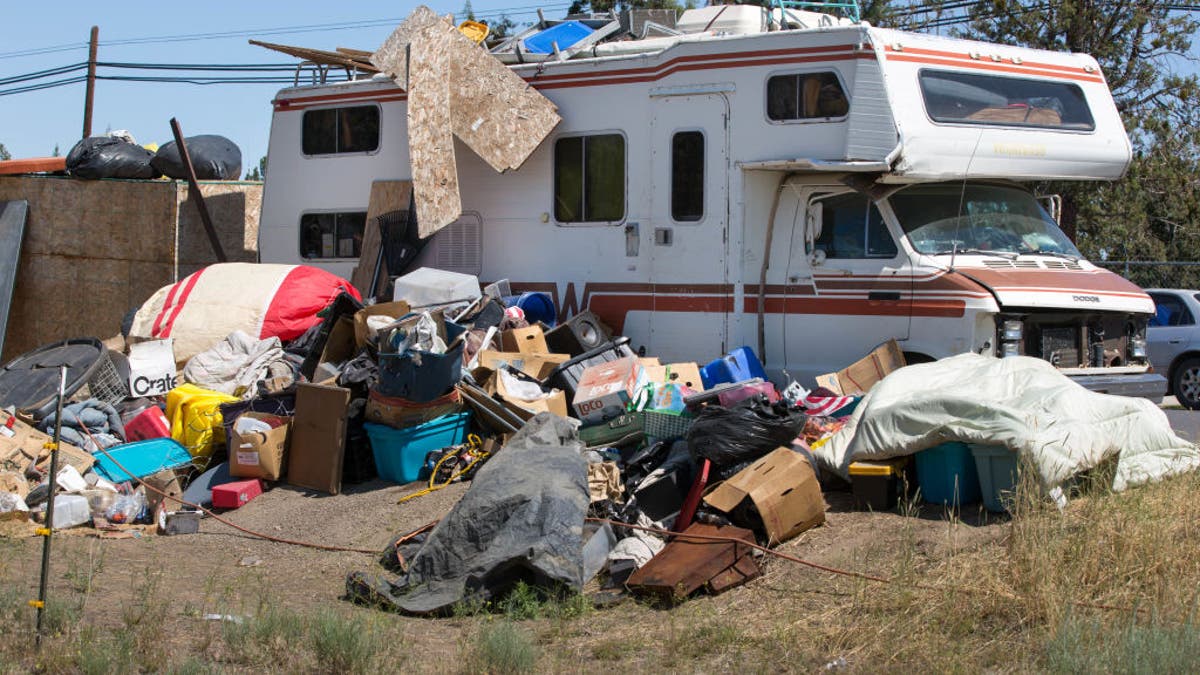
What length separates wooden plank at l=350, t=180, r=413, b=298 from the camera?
12508 millimetres

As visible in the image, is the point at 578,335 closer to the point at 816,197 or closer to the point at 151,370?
the point at 816,197

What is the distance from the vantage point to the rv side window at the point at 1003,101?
9.90 metres

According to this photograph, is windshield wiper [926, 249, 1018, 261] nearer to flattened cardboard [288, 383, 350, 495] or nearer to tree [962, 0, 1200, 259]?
A: flattened cardboard [288, 383, 350, 495]

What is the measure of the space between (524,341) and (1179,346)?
29.0 ft

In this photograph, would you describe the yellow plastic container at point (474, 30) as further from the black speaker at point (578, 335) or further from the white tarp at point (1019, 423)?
the white tarp at point (1019, 423)

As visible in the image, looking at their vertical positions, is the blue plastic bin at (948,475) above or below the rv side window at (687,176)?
below

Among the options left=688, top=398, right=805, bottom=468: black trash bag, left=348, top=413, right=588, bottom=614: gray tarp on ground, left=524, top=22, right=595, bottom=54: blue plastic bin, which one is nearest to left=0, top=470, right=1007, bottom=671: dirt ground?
left=348, top=413, right=588, bottom=614: gray tarp on ground

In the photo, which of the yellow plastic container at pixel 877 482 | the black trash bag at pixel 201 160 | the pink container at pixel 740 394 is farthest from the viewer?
the black trash bag at pixel 201 160

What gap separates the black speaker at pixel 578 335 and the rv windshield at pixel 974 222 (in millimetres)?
2806

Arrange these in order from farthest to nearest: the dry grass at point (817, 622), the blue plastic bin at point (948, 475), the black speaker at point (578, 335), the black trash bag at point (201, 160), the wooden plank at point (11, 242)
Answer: the wooden plank at point (11, 242) → the black trash bag at point (201, 160) → the black speaker at point (578, 335) → the blue plastic bin at point (948, 475) → the dry grass at point (817, 622)

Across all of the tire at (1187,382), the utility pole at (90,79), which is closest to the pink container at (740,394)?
the tire at (1187,382)

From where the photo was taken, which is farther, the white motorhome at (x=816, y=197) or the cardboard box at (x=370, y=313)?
the cardboard box at (x=370, y=313)

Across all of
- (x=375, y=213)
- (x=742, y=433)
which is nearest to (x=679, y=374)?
(x=742, y=433)

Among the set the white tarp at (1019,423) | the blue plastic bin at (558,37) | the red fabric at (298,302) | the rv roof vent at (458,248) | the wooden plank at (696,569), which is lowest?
the wooden plank at (696,569)
